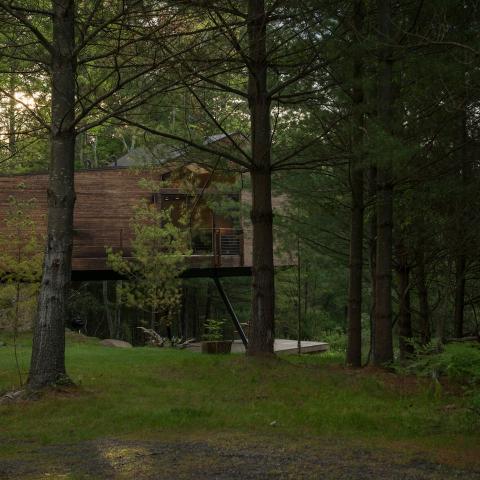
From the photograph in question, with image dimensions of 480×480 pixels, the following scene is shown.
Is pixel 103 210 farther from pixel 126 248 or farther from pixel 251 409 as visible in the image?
pixel 251 409

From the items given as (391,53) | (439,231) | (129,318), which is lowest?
(129,318)

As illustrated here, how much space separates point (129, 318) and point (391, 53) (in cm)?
3123

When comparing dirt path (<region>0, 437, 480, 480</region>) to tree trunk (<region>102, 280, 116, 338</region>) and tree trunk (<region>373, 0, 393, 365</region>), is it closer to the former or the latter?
tree trunk (<region>373, 0, 393, 365</region>)

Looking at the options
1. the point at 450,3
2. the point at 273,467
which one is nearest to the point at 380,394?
the point at 273,467

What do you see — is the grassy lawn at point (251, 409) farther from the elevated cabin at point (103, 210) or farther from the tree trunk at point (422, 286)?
the elevated cabin at point (103, 210)

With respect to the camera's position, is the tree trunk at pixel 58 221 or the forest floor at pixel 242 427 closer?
the forest floor at pixel 242 427

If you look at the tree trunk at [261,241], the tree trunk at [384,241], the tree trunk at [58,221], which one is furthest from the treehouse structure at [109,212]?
the tree trunk at [58,221]

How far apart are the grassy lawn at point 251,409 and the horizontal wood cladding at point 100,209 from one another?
33.9 feet

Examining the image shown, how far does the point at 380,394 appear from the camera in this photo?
8.23 meters

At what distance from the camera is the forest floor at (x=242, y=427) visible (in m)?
4.82

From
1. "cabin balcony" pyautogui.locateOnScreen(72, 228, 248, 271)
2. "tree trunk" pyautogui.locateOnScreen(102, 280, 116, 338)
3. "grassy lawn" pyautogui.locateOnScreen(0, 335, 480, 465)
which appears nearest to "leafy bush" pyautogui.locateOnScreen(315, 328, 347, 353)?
"cabin balcony" pyautogui.locateOnScreen(72, 228, 248, 271)

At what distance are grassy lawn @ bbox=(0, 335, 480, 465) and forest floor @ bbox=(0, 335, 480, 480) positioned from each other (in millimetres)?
14

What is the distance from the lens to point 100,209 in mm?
20969

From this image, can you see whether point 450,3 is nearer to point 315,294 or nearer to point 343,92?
point 343,92
